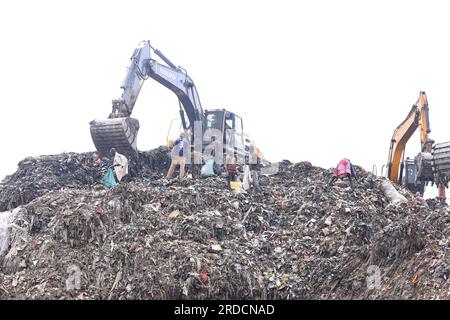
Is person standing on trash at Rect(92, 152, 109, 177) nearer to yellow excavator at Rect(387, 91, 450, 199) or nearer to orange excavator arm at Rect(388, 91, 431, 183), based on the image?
yellow excavator at Rect(387, 91, 450, 199)

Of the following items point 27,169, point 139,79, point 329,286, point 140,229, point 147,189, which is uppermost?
point 139,79

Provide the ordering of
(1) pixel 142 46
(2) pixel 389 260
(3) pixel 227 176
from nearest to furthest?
(2) pixel 389 260, (3) pixel 227 176, (1) pixel 142 46

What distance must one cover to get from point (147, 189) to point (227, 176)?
2.58 meters

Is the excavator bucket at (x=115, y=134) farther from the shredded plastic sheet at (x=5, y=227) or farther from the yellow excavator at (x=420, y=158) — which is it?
the yellow excavator at (x=420, y=158)

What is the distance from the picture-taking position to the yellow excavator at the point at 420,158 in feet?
44.0

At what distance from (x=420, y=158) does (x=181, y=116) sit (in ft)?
20.2

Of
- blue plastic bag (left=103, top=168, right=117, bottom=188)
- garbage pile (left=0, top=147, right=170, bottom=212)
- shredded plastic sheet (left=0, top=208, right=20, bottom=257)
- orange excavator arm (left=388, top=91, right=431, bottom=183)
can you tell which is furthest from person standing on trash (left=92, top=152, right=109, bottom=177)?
orange excavator arm (left=388, top=91, right=431, bottom=183)

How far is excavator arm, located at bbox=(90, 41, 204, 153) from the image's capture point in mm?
15250

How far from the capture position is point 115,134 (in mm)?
15227

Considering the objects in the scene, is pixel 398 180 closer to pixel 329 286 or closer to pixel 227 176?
pixel 227 176

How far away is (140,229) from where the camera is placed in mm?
→ 11961

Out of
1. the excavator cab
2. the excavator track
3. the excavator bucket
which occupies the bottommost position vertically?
the excavator track

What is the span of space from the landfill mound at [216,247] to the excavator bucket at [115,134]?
1599mm

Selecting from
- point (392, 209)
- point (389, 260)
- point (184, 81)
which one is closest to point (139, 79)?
point (184, 81)
